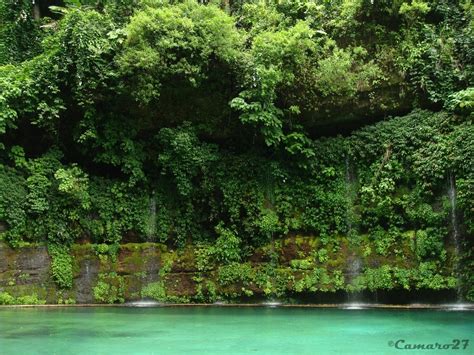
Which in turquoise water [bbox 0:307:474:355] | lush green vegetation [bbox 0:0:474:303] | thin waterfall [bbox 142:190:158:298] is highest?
lush green vegetation [bbox 0:0:474:303]

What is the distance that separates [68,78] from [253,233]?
21.1 ft

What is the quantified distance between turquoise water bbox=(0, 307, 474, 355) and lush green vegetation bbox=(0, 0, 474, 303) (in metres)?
1.87

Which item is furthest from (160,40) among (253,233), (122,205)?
(253,233)

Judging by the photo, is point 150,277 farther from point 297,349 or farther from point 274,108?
point 297,349

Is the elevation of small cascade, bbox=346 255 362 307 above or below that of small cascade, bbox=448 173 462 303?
below

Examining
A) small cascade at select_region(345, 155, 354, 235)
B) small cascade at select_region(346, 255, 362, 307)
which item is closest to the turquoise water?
small cascade at select_region(346, 255, 362, 307)

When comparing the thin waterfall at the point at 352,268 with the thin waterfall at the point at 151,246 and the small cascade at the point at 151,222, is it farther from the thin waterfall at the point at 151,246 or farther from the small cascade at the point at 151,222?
the small cascade at the point at 151,222

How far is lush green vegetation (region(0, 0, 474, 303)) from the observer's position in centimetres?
1260

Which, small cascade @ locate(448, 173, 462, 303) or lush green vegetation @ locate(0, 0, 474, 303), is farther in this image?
lush green vegetation @ locate(0, 0, 474, 303)

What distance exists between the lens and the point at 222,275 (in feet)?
42.9

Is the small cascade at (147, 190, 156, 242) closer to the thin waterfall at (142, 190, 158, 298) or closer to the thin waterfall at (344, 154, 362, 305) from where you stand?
the thin waterfall at (142, 190, 158, 298)

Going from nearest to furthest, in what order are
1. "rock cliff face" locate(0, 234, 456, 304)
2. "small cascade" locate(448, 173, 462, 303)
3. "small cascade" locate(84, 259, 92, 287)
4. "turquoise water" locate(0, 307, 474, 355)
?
1. "turquoise water" locate(0, 307, 474, 355)
2. "small cascade" locate(448, 173, 462, 303)
3. "rock cliff face" locate(0, 234, 456, 304)
4. "small cascade" locate(84, 259, 92, 287)

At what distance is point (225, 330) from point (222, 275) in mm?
4551

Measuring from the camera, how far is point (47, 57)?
1330 centimetres
